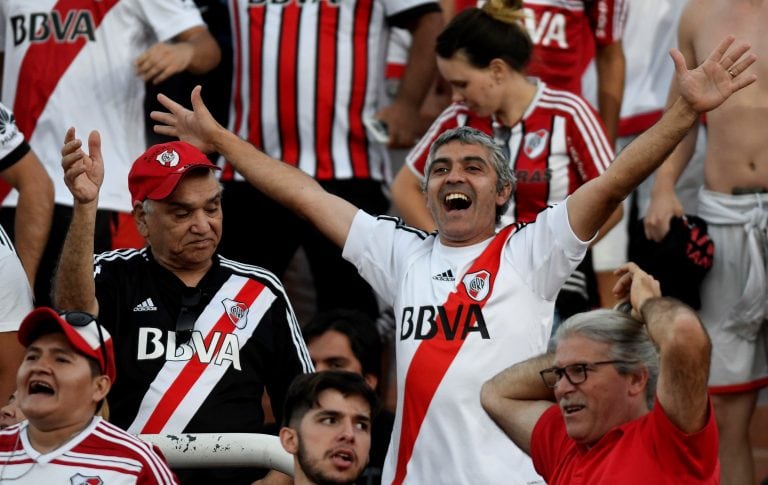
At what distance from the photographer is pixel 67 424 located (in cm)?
459

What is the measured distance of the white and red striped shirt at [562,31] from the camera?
7301 mm

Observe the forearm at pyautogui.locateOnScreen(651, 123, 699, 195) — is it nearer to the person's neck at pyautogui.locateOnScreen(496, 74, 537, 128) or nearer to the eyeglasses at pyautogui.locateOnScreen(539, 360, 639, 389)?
the person's neck at pyautogui.locateOnScreen(496, 74, 537, 128)

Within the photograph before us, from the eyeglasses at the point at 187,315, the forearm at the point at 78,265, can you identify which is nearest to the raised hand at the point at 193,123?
the eyeglasses at the point at 187,315

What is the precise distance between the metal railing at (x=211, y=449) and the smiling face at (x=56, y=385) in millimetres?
471

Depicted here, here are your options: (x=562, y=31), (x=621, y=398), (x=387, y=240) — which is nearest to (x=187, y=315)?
(x=387, y=240)

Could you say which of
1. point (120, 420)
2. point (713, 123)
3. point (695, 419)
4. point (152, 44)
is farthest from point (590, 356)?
point (152, 44)

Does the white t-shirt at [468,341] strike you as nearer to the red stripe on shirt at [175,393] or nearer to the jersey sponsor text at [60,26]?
the red stripe on shirt at [175,393]

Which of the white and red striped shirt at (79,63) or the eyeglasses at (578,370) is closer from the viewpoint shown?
the eyeglasses at (578,370)

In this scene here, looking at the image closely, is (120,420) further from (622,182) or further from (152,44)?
(152,44)

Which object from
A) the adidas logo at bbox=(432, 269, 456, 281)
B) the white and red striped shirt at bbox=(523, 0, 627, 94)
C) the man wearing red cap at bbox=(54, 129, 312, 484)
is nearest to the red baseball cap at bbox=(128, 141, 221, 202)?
the man wearing red cap at bbox=(54, 129, 312, 484)

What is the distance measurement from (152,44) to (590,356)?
3438mm

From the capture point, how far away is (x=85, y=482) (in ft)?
14.9

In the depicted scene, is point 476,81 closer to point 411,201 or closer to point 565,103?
point 565,103

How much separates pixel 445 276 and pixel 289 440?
2.37 feet
